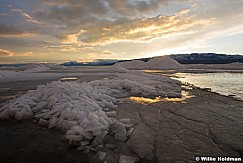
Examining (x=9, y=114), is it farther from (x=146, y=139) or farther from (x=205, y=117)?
(x=205, y=117)

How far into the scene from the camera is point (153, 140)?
126 inches

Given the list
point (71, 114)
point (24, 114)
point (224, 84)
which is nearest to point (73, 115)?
point (71, 114)

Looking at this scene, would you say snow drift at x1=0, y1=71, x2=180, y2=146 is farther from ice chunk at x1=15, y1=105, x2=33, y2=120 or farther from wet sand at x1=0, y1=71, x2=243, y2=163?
wet sand at x1=0, y1=71, x2=243, y2=163

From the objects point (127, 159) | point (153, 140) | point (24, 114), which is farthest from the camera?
point (24, 114)

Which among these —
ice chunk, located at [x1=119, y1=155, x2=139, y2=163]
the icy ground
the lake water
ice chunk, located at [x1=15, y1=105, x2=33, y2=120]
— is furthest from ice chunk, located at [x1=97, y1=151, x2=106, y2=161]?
the lake water

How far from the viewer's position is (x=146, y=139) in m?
3.24

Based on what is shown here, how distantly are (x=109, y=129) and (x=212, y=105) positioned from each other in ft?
12.4

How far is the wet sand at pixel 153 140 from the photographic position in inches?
104

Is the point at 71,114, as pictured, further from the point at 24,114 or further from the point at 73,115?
the point at 24,114

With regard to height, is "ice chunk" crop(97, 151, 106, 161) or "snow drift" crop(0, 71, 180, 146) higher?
"snow drift" crop(0, 71, 180, 146)

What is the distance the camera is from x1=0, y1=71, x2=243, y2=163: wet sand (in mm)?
2641

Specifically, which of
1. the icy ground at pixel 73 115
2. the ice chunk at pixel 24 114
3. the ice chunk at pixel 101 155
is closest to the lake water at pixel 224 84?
the icy ground at pixel 73 115

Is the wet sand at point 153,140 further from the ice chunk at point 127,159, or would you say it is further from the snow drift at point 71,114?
the snow drift at point 71,114

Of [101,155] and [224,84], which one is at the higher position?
[101,155]
